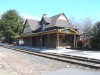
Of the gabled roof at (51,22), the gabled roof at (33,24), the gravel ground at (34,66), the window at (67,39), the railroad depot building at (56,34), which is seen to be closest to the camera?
the gravel ground at (34,66)

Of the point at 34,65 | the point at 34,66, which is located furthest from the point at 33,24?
the point at 34,66

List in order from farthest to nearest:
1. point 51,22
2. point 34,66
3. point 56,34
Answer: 1. point 51,22
2. point 56,34
3. point 34,66

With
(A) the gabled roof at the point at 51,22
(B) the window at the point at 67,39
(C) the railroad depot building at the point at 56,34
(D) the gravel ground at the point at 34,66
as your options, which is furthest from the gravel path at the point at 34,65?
(A) the gabled roof at the point at 51,22

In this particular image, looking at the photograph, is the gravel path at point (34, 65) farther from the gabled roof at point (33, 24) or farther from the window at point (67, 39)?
the gabled roof at point (33, 24)

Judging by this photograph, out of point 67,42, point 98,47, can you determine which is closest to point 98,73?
point 98,47

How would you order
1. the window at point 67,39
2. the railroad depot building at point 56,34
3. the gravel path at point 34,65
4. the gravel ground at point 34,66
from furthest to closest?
1. the window at point 67,39
2. the railroad depot building at point 56,34
3. the gravel path at point 34,65
4. the gravel ground at point 34,66

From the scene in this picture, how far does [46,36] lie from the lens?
34125 millimetres

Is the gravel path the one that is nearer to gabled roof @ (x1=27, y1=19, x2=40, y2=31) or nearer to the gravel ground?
the gravel ground

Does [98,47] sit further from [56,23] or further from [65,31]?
[56,23]

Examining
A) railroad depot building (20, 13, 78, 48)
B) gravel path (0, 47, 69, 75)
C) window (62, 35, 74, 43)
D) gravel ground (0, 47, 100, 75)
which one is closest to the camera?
gravel ground (0, 47, 100, 75)

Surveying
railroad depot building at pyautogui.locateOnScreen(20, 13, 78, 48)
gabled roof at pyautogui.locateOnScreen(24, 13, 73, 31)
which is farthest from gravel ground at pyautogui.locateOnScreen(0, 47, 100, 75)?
gabled roof at pyautogui.locateOnScreen(24, 13, 73, 31)

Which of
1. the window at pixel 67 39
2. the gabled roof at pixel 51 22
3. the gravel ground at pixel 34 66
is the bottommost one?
the gravel ground at pixel 34 66

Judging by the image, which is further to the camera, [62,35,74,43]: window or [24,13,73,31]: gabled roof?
[24,13,73,31]: gabled roof

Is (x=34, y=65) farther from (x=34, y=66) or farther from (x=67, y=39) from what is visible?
(x=67, y=39)
